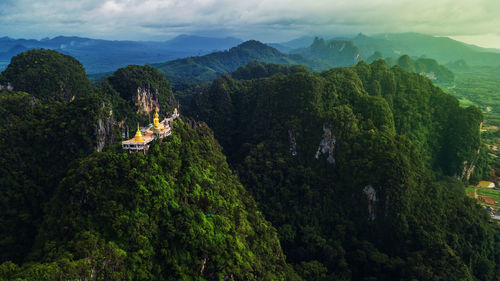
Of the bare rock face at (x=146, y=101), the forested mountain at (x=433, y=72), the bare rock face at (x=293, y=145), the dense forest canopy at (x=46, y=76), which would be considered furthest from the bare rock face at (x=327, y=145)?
the forested mountain at (x=433, y=72)

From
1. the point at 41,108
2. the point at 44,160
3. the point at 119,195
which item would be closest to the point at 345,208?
the point at 119,195

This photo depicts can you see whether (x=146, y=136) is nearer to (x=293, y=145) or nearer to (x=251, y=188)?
(x=251, y=188)

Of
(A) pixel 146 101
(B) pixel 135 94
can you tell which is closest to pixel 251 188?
(A) pixel 146 101

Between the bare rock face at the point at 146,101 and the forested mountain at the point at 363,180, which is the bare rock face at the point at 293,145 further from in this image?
the bare rock face at the point at 146,101

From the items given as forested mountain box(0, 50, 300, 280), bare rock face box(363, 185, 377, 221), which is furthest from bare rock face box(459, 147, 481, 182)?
forested mountain box(0, 50, 300, 280)

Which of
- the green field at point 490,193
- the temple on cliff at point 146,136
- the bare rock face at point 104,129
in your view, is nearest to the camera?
the temple on cliff at point 146,136

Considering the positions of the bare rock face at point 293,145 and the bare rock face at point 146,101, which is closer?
the bare rock face at point 293,145

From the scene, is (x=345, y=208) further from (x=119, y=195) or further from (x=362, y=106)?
(x=119, y=195)
